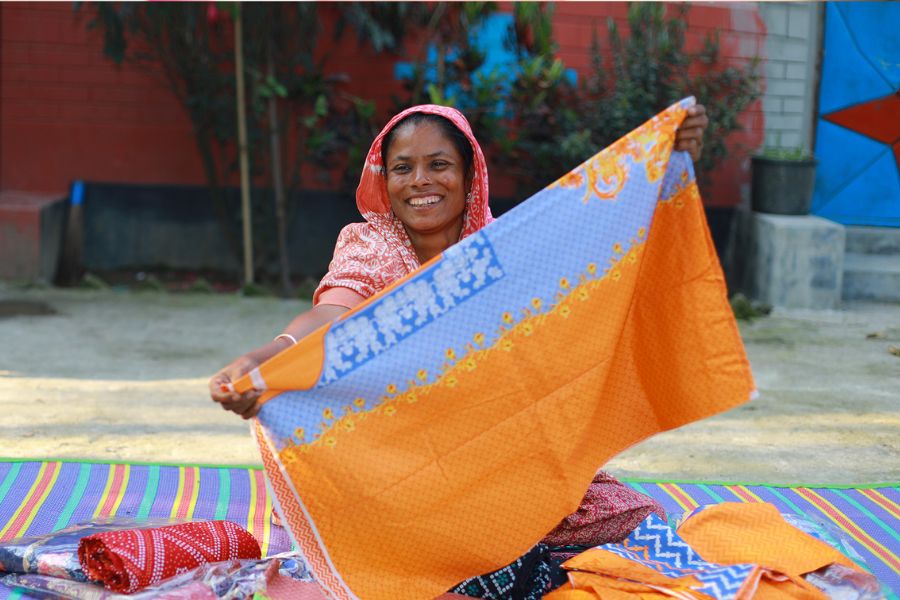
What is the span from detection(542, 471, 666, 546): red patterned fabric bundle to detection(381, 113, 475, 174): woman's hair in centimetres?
97

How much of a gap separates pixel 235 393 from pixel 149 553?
642 mm

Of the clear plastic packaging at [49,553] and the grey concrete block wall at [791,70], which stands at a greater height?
the grey concrete block wall at [791,70]

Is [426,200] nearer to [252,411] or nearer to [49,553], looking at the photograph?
[252,411]

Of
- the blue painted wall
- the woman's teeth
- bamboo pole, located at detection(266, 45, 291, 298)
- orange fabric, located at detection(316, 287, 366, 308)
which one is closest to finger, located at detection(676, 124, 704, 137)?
the woman's teeth

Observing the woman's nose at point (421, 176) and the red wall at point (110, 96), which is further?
the red wall at point (110, 96)

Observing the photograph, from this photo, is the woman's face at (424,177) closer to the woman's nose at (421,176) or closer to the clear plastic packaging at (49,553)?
the woman's nose at (421,176)

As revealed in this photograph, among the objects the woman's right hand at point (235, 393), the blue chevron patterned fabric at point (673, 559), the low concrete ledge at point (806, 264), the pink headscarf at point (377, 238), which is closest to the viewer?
the woman's right hand at point (235, 393)

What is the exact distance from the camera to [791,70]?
26.2 feet

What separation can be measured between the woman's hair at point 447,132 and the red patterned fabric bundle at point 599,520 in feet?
3.18

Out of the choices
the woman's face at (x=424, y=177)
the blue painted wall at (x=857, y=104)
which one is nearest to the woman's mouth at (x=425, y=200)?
the woman's face at (x=424, y=177)

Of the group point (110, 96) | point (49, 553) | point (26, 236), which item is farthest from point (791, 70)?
point (49, 553)

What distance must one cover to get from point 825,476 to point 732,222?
14.5 feet

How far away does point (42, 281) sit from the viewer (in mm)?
7805

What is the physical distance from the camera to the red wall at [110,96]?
7.88 m
